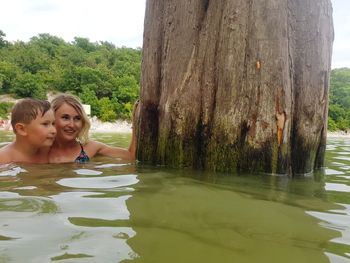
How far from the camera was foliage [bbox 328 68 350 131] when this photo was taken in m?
45.0

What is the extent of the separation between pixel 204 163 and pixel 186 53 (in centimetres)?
90

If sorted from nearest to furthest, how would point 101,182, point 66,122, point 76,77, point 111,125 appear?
point 101,182 < point 66,122 < point 111,125 < point 76,77

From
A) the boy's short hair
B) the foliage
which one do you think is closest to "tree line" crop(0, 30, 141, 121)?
the foliage

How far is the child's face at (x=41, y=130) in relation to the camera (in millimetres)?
4007

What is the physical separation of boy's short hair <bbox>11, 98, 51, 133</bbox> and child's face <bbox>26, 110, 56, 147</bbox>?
40 millimetres

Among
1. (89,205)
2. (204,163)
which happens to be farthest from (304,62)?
(89,205)

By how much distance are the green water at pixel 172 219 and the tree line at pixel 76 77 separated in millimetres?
31564

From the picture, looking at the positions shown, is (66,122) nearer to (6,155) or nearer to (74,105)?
(74,105)

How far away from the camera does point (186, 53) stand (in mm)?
3354

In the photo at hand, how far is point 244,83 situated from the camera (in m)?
3.15

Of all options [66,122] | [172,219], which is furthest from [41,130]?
[172,219]

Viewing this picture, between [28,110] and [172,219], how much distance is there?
2.73 m

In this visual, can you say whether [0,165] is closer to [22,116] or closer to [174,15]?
[22,116]

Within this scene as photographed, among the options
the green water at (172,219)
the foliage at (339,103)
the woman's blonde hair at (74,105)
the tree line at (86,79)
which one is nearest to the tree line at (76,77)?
the tree line at (86,79)
